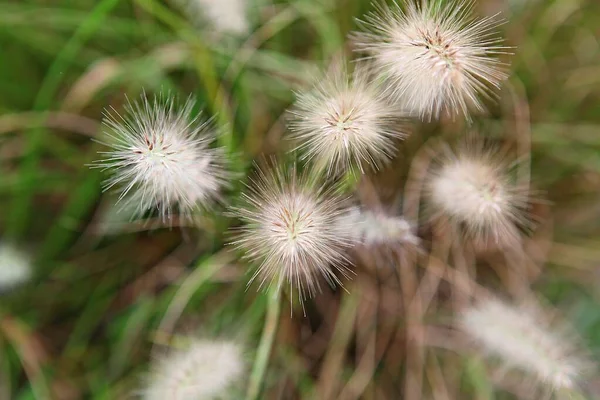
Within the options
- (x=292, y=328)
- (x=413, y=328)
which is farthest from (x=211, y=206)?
(x=413, y=328)

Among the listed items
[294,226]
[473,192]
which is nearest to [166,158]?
[294,226]

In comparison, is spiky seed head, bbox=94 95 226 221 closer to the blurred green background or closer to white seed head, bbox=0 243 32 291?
the blurred green background

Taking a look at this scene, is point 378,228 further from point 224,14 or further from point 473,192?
point 224,14

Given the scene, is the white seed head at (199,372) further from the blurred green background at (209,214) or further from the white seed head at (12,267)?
the white seed head at (12,267)

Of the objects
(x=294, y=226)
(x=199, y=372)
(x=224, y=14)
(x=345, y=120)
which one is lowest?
(x=199, y=372)

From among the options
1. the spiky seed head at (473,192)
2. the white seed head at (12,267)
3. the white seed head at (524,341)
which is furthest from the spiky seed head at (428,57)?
the white seed head at (12,267)

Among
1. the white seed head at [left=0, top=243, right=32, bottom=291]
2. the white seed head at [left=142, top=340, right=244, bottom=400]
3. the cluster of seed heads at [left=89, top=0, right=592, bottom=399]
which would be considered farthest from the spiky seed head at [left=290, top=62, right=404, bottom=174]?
the white seed head at [left=0, top=243, right=32, bottom=291]
